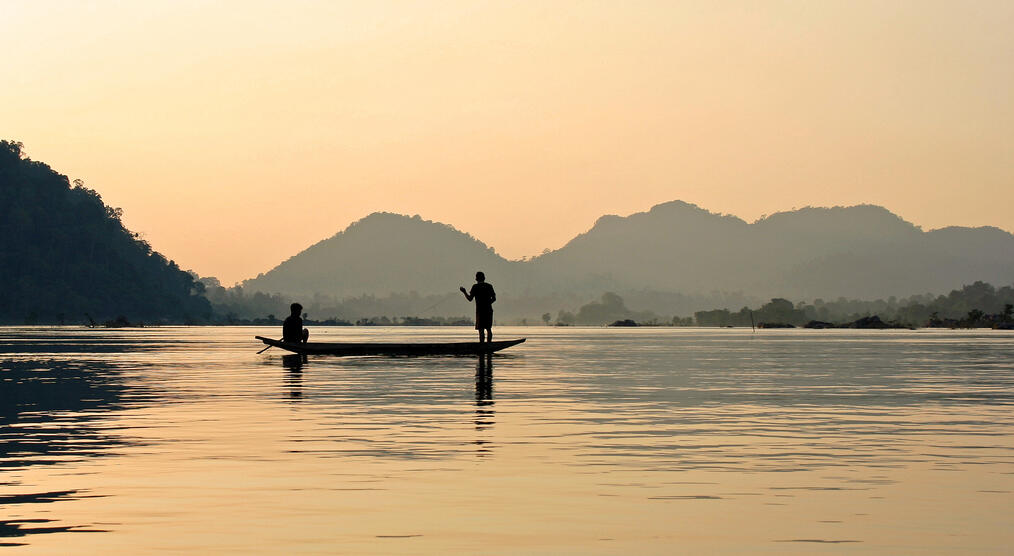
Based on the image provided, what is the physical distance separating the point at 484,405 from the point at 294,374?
611 inches

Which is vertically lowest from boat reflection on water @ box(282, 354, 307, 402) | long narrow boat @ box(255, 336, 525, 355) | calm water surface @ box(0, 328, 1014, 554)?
calm water surface @ box(0, 328, 1014, 554)

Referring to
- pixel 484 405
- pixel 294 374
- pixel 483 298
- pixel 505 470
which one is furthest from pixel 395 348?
pixel 505 470

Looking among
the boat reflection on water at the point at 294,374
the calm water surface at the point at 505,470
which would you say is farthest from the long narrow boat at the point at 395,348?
the calm water surface at the point at 505,470

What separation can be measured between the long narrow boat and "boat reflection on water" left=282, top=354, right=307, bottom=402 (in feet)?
1.95

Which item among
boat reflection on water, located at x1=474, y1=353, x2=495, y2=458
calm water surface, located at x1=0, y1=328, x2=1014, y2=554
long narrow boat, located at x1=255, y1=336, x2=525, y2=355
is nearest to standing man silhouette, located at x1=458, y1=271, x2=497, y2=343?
long narrow boat, located at x1=255, y1=336, x2=525, y2=355

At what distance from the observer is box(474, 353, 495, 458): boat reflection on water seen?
1939 centimetres

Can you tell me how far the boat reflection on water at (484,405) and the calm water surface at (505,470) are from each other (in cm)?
12

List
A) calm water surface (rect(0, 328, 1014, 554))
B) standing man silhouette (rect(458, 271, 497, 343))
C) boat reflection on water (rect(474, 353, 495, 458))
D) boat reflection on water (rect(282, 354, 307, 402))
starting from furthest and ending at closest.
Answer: standing man silhouette (rect(458, 271, 497, 343)) → boat reflection on water (rect(282, 354, 307, 402)) → boat reflection on water (rect(474, 353, 495, 458)) → calm water surface (rect(0, 328, 1014, 554))

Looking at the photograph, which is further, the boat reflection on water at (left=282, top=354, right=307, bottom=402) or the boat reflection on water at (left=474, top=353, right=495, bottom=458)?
the boat reflection on water at (left=282, top=354, right=307, bottom=402)

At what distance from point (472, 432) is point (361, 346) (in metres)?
38.0

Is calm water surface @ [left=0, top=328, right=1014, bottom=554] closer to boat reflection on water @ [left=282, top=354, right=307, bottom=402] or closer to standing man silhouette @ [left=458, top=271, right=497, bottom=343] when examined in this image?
boat reflection on water @ [left=282, top=354, right=307, bottom=402]

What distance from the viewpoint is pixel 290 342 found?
55.6 meters

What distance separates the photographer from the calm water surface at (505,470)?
1212 centimetres

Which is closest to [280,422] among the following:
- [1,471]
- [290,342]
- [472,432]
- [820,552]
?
[472,432]
